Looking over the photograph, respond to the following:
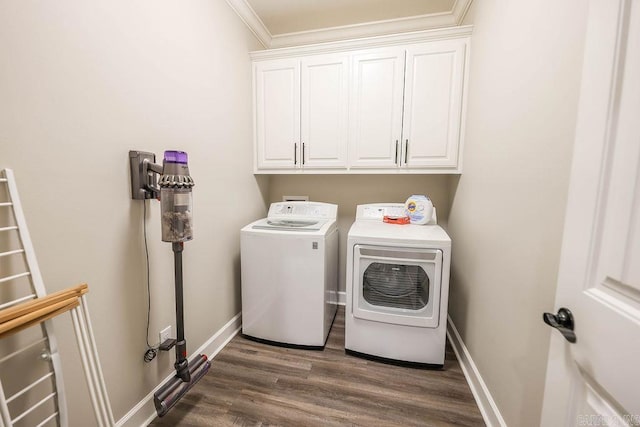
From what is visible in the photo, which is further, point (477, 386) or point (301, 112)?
point (301, 112)

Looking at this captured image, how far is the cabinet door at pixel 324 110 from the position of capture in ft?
6.86

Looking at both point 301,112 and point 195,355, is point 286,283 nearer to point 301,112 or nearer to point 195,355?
point 195,355

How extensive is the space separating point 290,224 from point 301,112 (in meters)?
0.99

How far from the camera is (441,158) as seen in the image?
1989 millimetres

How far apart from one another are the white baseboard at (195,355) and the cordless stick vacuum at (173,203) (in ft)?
0.54

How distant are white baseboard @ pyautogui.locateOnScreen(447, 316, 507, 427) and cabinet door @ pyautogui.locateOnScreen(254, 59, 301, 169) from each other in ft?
6.34

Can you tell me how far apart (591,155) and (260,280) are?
1.88 meters

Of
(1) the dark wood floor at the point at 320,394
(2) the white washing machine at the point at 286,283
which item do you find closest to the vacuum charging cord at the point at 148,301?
(1) the dark wood floor at the point at 320,394

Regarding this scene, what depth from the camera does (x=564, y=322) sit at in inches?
25.3

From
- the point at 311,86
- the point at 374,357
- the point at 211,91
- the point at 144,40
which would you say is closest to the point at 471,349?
the point at 374,357

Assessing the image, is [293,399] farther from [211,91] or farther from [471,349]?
[211,91]

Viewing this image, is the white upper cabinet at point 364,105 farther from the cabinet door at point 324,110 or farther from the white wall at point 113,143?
the white wall at point 113,143

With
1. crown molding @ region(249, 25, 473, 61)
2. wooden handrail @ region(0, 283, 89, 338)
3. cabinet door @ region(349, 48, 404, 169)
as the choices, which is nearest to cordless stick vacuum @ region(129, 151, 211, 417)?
wooden handrail @ region(0, 283, 89, 338)

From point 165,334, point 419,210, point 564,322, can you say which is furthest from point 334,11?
point 165,334
